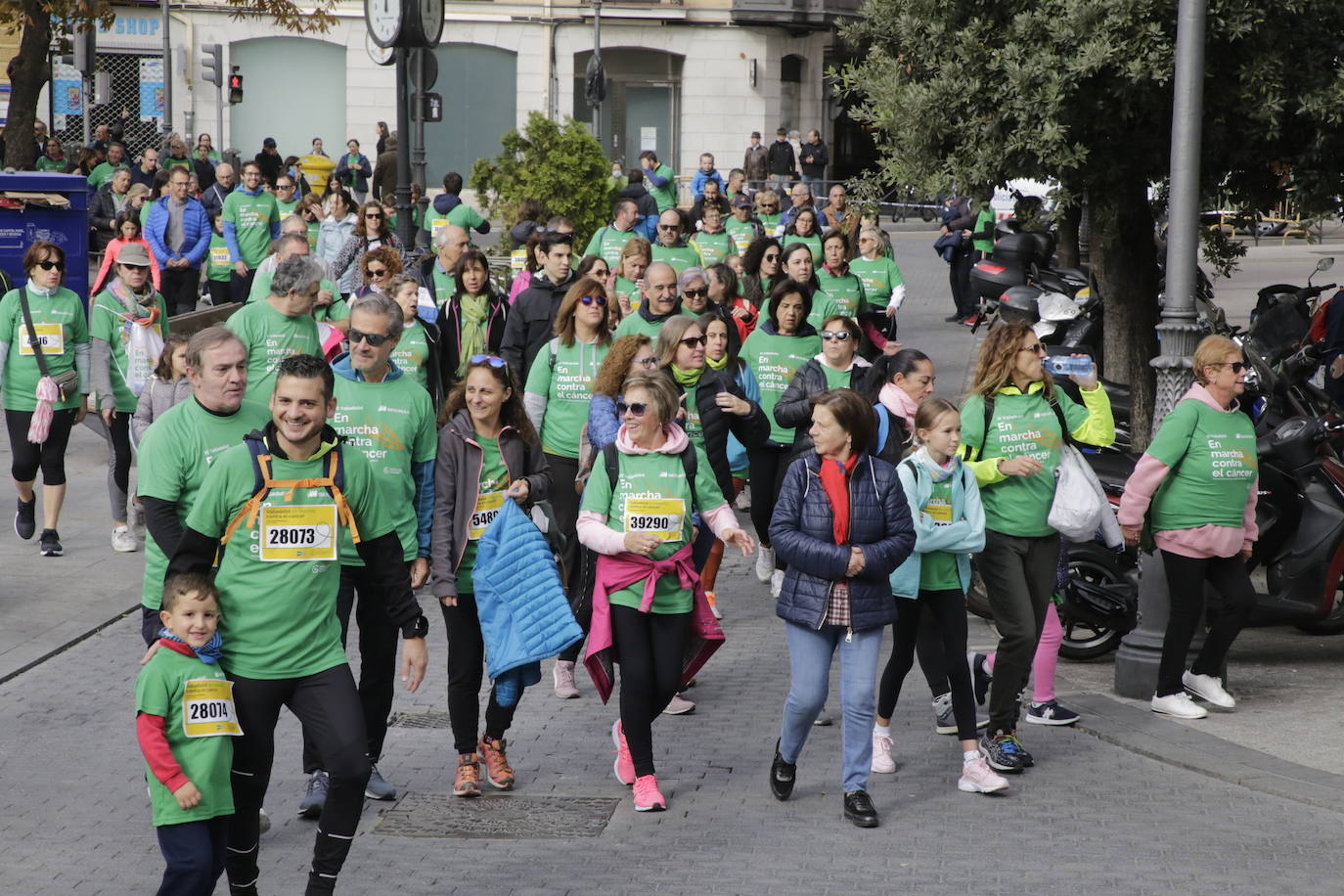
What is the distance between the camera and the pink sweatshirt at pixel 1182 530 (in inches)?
303

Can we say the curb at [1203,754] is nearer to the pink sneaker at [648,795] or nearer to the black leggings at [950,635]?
the black leggings at [950,635]

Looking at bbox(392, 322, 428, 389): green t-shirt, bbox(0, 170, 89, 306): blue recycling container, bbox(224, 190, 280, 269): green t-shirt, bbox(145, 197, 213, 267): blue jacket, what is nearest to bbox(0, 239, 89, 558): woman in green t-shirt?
bbox(392, 322, 428, 389): green t-shirt

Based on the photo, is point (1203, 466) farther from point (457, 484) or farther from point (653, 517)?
point (457, 484)

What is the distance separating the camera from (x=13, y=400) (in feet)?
34.9

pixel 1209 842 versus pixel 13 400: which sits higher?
pixel 13 400

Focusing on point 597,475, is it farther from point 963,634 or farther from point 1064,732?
point 1064,732

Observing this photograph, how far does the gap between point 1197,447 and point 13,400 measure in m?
6.84

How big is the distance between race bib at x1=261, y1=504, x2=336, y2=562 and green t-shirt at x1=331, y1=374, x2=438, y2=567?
51.7 inches

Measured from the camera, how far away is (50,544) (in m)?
10.9

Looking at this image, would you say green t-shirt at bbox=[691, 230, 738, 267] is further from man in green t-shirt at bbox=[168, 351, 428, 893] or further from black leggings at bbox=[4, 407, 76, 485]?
man in green t-shirt at bbox=[168, 351, 428, 893]

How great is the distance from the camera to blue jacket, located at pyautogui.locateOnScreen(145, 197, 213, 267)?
18.0 meters

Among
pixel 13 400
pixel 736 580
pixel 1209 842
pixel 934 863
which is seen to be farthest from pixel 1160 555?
pixel 13 400

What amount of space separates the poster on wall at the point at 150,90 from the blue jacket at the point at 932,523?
38966 mm

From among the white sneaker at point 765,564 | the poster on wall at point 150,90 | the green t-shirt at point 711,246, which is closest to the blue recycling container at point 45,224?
the green t-shirt at point 711,246
